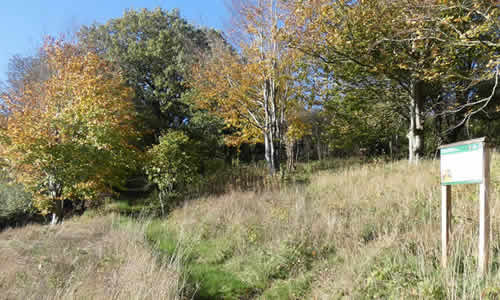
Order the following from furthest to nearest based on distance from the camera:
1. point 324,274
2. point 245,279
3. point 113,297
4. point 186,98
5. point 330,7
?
point 186,98, point 330,7, point 245,279, point 324,274, point 113,297

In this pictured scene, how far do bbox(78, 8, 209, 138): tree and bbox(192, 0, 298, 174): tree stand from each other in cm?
497

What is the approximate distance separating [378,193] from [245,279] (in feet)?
11.5

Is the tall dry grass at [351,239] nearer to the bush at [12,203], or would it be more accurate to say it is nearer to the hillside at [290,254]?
the hillside at [290,254]

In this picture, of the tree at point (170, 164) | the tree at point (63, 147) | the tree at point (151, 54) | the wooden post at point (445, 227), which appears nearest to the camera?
the wooden post at point (445, 227)

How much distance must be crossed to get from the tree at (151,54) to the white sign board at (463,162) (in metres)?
16.9

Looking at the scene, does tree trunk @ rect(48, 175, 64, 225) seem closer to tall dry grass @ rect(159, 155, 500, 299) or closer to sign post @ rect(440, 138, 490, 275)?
tall dry grass @ rect(159, 155, 500, 299)

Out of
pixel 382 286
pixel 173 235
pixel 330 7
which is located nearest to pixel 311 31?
pixel 330 7

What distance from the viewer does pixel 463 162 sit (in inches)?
111

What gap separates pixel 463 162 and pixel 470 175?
5.7 inches

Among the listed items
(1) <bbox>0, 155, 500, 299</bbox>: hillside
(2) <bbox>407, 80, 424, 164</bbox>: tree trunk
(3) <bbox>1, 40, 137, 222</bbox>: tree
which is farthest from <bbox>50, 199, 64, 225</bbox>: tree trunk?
(2) <bbox>407, 80, 424, 164</bbox>: tree trunk

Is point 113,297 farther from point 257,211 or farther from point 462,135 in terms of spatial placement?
point 462,135

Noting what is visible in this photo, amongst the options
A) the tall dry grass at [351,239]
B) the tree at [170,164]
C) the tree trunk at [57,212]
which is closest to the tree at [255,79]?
the tree at [170,164]

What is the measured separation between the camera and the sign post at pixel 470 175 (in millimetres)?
2586

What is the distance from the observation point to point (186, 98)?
15.7 m
